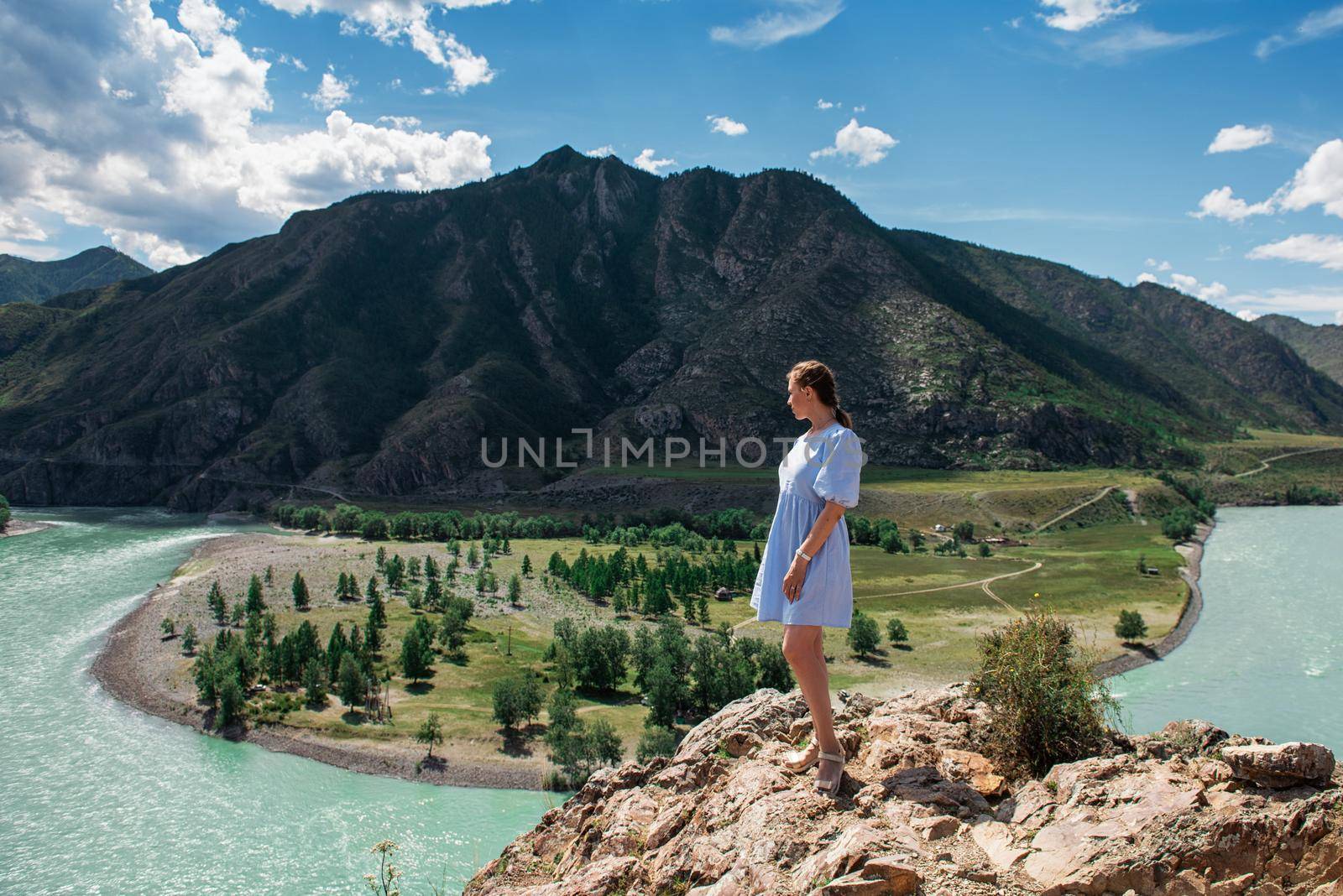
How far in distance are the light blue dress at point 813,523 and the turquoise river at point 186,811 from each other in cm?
1685

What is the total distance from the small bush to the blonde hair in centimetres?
274

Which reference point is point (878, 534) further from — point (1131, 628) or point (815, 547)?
point (815, 547)

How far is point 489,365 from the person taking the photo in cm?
16088

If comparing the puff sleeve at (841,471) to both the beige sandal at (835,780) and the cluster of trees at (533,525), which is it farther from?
the cluster of trees at (533,525)

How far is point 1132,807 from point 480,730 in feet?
118

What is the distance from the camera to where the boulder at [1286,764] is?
4664 millimetres

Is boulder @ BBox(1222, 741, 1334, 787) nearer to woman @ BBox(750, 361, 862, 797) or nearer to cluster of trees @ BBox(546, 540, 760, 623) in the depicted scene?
woman @ BBox(750, 361, 862, 797)

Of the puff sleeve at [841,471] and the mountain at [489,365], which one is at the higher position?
the mountain at [489,365]

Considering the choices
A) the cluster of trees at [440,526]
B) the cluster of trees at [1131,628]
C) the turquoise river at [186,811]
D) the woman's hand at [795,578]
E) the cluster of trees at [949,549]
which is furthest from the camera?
the cluster of trees at [440,526]

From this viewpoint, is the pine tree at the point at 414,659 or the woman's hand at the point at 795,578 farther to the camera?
the pine tree at the point at 414,659

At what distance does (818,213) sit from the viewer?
184 metres

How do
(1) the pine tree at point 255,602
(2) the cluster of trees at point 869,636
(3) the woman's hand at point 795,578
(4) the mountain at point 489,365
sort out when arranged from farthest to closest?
(4) the mountain at point 489,365, (1) the pine tree at point 255,602, (2) the cluster of trees at point 869,636, (3) the woman's hand at point 795,578

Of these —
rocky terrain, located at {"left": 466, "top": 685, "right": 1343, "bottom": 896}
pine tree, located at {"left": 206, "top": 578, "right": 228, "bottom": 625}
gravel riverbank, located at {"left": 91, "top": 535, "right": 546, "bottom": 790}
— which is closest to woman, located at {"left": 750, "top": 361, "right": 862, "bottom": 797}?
rocky terrain, located at {"left": 466, "top": 685, "right": 1343, "bottom": 896}

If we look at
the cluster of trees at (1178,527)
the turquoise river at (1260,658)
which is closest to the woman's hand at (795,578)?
the turquoise river at (1260,658)
